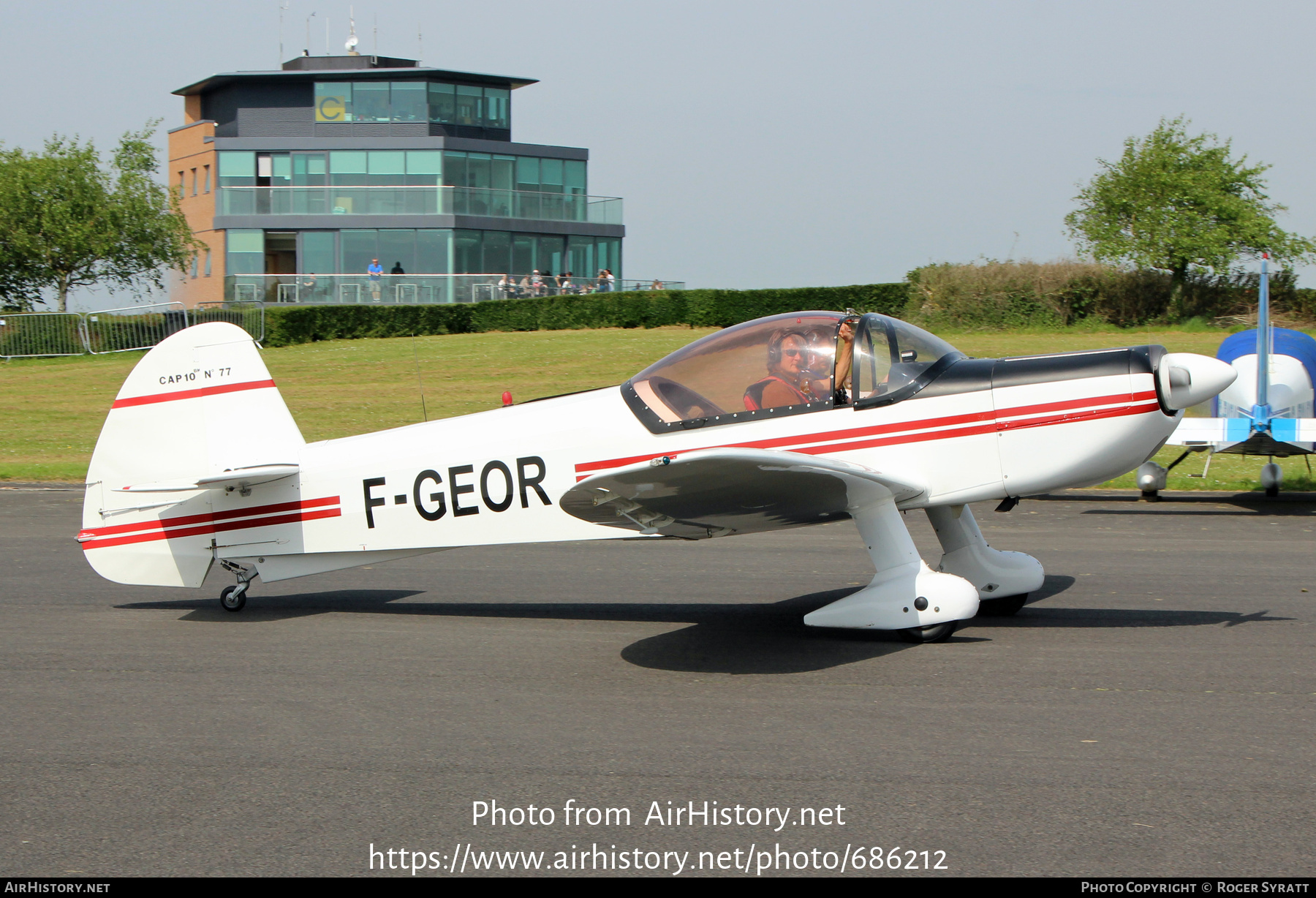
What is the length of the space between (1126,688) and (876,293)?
31.7 metres

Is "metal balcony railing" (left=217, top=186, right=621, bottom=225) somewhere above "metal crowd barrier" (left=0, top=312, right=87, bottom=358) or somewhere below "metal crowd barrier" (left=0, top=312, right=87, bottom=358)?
above

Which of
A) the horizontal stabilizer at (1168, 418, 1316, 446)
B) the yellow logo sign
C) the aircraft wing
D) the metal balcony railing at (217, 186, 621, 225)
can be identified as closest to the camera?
the aircraft wing

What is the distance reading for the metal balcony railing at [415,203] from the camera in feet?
156

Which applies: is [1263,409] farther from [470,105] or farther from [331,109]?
[331,109]

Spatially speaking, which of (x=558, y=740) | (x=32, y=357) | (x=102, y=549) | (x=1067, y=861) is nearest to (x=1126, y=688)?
(x=1067, y=861)

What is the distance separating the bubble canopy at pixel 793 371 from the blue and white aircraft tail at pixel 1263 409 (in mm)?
6452

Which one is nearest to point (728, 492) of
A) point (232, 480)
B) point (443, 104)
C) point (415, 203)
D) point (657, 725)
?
point (657, 725)

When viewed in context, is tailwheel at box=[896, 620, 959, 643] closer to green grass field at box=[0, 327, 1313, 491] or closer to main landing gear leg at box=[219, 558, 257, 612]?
main landing gear leg at box=[219, 558, 257, 612]

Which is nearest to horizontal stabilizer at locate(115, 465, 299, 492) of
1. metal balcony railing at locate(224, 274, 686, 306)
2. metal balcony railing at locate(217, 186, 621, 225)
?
metal balcony railing at locate(224, 274, 686, 306)

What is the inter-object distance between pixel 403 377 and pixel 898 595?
2457cm

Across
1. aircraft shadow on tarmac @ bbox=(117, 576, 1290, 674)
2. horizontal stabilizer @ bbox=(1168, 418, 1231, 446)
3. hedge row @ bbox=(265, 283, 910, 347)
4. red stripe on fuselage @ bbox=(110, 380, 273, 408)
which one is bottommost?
aircraft shadow on tarmac @ bbox=(117, 576, 1290, 674)

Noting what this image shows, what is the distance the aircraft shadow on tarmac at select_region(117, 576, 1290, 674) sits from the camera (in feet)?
21.1

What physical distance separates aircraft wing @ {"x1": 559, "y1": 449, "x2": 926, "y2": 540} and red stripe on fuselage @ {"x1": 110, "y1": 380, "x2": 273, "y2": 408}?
288cm

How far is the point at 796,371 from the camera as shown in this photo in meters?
6.80
